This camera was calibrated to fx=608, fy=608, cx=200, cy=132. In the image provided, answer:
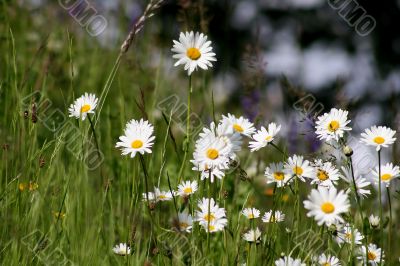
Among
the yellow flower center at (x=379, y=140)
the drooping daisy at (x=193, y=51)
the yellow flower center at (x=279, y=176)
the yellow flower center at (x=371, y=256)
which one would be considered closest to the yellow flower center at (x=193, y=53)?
the drooping daisy at (x=193, y=51)

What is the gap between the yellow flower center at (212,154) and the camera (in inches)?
52.9

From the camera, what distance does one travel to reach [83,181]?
5.61 feet

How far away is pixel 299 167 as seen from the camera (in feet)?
4.73

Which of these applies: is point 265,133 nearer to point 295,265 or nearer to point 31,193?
point 295,265

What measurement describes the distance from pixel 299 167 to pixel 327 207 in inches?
12.9

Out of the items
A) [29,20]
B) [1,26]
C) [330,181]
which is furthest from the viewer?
[29,20]

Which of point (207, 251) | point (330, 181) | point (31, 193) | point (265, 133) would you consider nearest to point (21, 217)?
point (31, 193)

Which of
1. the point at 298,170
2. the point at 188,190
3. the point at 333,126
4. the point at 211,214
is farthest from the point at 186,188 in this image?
the point at 333,126

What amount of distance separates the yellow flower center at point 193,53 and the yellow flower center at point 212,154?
11.1 inches

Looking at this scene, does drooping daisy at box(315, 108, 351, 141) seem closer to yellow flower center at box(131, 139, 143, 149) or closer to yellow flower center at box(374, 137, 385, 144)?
yellow flower center at box(374, 137, 385, 144)

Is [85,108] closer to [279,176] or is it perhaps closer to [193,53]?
[193,53]

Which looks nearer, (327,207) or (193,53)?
(327,207)

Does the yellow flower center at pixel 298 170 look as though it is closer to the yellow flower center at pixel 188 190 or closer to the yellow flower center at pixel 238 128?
the yellow flower center at pixel 238 128

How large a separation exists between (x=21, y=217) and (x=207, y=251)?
0.49 metres
